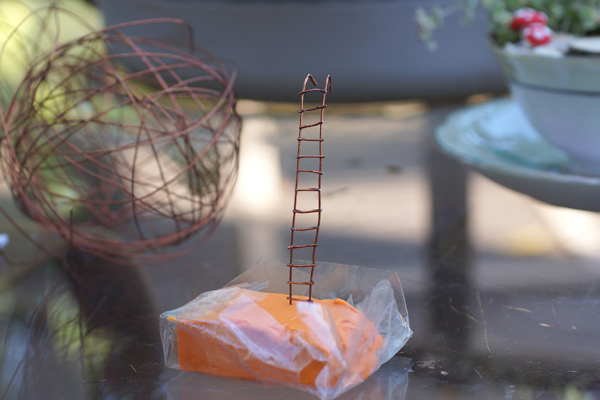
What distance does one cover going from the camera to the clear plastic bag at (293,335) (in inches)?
9.2

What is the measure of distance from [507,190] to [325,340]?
309 mm

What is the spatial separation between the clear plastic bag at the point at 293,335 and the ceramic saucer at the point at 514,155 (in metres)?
0.22

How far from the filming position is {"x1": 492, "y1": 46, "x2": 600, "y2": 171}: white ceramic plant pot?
0.42 metres

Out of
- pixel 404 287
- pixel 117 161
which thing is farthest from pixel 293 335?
pixel 117 161

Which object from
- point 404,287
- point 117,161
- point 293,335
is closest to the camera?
point 293,335

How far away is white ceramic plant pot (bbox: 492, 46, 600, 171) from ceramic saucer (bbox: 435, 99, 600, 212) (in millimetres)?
23

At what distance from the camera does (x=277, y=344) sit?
0.24m

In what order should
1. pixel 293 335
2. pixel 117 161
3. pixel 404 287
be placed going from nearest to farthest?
pixel 293 335 < pixel 404 287 < pixel 117 161

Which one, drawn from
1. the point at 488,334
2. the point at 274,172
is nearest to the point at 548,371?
the point at 488,334

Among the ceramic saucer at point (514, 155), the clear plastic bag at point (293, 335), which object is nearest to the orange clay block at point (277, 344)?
the clear plastic bag at point (293, 335)

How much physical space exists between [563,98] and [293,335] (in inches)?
12.6

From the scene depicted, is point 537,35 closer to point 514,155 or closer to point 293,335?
point 514,155

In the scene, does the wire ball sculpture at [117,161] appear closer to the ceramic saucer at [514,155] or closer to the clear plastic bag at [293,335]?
the clear plastic bag at [293,335]

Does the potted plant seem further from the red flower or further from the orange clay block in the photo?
the orange clay block
